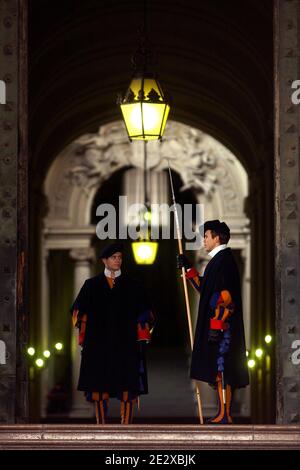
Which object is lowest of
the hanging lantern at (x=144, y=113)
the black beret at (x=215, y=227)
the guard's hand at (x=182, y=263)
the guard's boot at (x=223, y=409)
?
the guard's boot at (x=223, y=409)

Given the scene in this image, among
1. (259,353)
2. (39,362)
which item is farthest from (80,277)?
(259,353)

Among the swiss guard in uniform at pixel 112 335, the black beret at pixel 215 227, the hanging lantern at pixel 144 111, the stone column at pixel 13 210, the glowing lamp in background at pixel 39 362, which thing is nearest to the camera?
the black beret at pixel 215 227

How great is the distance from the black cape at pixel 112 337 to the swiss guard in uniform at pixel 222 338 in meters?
0.77

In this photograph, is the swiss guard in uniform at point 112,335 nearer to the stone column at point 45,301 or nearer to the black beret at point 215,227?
the black beret at point 215,227

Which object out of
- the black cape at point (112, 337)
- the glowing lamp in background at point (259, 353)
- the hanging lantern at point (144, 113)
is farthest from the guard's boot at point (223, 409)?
the glowing lamp in background at point (259, 353)

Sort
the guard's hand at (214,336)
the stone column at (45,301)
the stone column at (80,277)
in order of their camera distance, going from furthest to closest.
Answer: the stone column at (80,277) → the stone column at (45,301) → the guard's hand at (214,336)

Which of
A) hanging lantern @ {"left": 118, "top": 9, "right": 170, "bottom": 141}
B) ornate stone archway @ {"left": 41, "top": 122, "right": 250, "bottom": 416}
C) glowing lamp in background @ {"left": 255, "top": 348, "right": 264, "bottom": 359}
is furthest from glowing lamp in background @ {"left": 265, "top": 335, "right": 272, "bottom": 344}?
ornate stone archway @ {"left": 41, "top": 122, "right": 250, "bottom": 416}

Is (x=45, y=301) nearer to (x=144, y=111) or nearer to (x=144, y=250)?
(x=144, y=250)

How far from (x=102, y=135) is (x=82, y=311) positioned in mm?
20848

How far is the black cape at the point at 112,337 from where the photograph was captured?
14.3m

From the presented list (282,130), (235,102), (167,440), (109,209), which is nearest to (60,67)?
(235,102)

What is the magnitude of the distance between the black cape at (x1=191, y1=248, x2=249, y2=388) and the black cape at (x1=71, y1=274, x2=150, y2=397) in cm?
77

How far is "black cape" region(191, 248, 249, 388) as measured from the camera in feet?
44.9

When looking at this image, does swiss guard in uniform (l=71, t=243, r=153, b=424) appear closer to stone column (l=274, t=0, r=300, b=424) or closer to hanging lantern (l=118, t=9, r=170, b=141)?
stone column (l=274, t=0, r=300, b=424)
